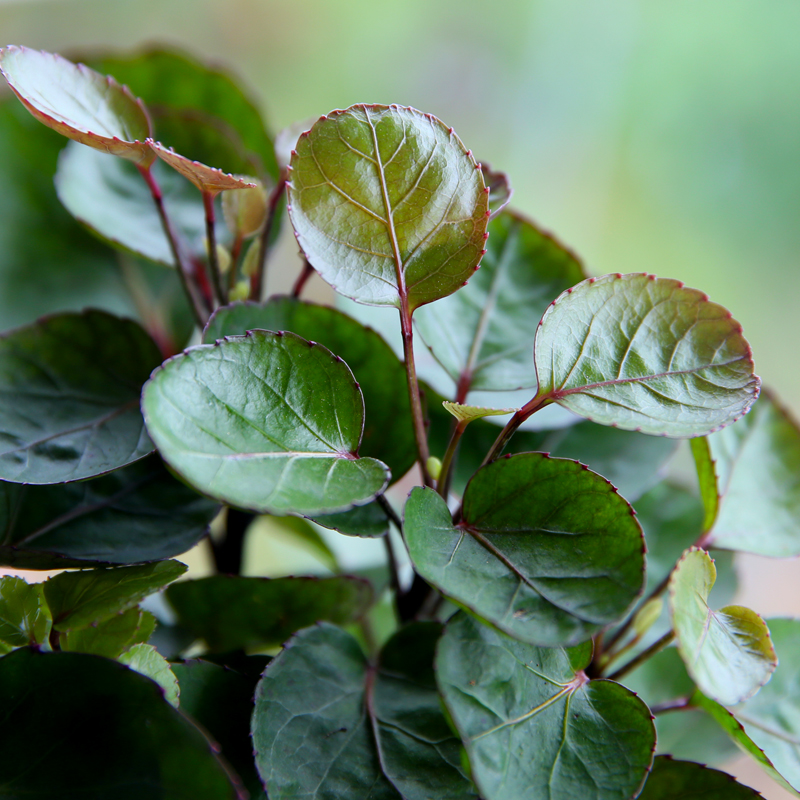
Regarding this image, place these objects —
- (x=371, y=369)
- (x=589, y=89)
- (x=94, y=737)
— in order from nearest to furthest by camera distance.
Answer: (x=94, y=737), (x=371, y=369), (x=589, y=89)

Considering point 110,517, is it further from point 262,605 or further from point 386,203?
point 386,203

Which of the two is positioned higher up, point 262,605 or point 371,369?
point 371,369

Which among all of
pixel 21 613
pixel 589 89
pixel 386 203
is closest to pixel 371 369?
pixel 386 203

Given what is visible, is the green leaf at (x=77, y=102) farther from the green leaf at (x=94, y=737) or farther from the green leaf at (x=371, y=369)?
the green leaf at (x=94, y=737)

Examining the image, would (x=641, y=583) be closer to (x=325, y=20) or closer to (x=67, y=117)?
(x=67, y=117)

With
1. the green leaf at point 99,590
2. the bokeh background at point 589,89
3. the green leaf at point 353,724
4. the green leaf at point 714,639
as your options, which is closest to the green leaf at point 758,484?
the green leaf at point 714,639

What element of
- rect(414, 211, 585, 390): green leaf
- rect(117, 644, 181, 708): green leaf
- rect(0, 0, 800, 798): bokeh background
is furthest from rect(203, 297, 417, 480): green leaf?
rect(0, 0, 800, 798): bokeh background
